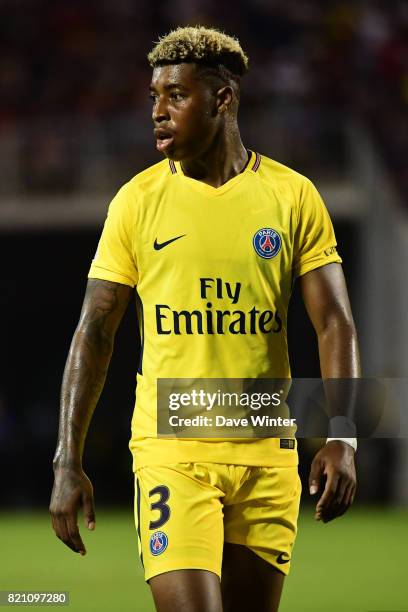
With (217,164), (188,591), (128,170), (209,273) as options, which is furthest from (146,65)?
(188,591)

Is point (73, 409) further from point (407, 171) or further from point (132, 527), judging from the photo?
point (407, 171)

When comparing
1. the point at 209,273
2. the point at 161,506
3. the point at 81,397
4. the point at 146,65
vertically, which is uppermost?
the point at 146,65

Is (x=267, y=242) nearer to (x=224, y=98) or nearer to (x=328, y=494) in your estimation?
(x=224, y=98)

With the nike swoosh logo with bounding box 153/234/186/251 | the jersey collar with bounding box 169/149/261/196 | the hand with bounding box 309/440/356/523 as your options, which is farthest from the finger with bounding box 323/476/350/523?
the jersey collar with bounding box 169/149/261/196

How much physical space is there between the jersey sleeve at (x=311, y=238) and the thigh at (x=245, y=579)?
1017 mm

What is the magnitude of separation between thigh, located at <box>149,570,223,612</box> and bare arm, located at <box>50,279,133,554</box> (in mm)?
292

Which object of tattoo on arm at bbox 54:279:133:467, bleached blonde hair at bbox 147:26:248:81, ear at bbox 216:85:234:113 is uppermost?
bleached blonde hair at bbox 147:26:248:81

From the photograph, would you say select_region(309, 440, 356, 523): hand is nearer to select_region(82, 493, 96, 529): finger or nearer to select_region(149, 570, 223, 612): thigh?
select_region(149, 570, 223, 612): thigh

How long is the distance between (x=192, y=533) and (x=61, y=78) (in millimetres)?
15506

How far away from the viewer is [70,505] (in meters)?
4.17

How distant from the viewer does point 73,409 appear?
4387 millimetres

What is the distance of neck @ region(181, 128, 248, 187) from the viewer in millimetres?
4699

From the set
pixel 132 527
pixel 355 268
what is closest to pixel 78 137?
pixel 355 268

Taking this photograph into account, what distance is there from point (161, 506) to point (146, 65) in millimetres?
15186
